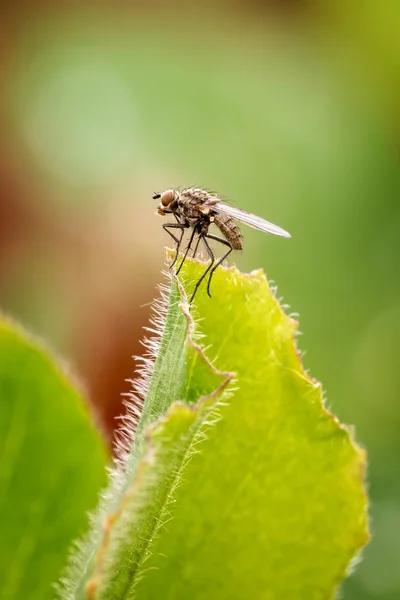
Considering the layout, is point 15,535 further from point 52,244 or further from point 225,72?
point 225,72

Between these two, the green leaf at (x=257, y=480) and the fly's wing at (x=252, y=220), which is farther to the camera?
the fly's wing at (x=252, y=220)

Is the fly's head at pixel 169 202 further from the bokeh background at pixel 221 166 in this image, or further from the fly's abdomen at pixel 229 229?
the bokeh background at pixel 221 166

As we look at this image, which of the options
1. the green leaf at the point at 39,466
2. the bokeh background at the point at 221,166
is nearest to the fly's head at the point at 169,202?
the green leaf at the point at 39,466

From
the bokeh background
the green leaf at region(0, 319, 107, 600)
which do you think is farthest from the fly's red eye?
the bokeh background

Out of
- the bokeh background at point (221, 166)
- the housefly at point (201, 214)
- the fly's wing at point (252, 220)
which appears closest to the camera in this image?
the fly's wing at point (252, 220)

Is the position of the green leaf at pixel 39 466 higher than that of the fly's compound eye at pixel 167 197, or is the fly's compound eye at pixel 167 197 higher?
the fly's compound eye at pixel 167 197

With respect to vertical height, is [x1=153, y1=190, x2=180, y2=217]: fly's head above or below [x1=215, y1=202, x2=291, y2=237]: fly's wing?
above

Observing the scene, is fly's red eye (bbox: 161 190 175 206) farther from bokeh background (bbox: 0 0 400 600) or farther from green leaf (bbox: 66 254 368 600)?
bokeh background (bbox: 0 0 400 600)
